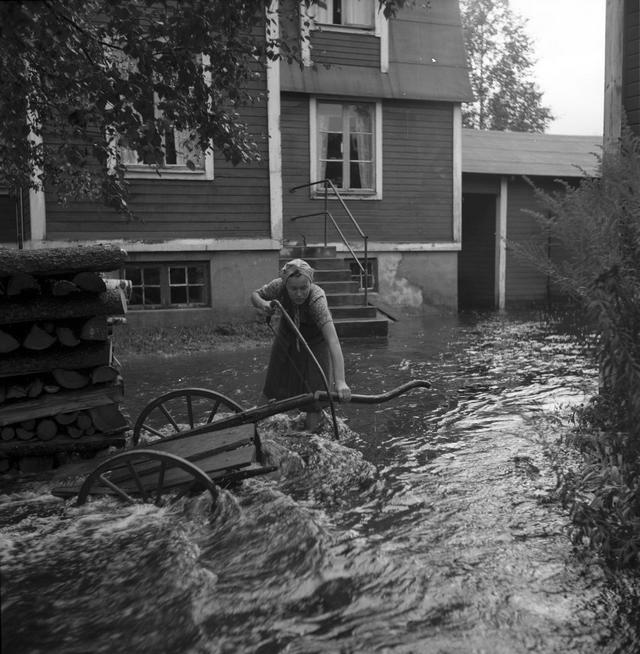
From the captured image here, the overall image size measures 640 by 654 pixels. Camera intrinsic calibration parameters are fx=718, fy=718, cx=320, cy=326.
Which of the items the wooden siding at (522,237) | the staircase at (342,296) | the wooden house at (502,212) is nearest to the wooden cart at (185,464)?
the staircase at (342,296)

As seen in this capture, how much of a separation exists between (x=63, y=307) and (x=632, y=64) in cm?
604

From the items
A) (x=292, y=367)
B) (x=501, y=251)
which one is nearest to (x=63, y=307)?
(x=292, y=367)

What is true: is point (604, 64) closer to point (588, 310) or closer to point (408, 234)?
point (588, 310)

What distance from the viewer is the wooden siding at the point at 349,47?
51.2ft

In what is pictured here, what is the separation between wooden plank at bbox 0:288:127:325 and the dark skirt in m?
1.52

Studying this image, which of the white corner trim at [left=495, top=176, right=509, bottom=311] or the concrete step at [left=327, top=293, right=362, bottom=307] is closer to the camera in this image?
the concrete step at [left=327, top=293, right=362, bottom=307]

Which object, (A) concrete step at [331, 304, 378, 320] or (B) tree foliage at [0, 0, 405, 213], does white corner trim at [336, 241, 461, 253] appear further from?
(B) tree foliage at [0, 0, 405, 213]

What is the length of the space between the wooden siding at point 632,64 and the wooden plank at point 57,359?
5.61 metres

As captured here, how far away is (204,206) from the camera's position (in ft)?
43.9

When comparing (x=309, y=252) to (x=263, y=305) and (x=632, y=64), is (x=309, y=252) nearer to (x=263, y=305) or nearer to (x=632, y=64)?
(x=632, y=64)

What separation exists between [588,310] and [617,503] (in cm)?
111

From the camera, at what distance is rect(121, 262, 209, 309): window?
1363cm

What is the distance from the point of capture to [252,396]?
321 inches

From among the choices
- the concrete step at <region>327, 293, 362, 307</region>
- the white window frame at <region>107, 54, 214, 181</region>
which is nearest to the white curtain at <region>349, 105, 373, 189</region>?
the concrete step at <region>327, 293, 362, 307</region>
